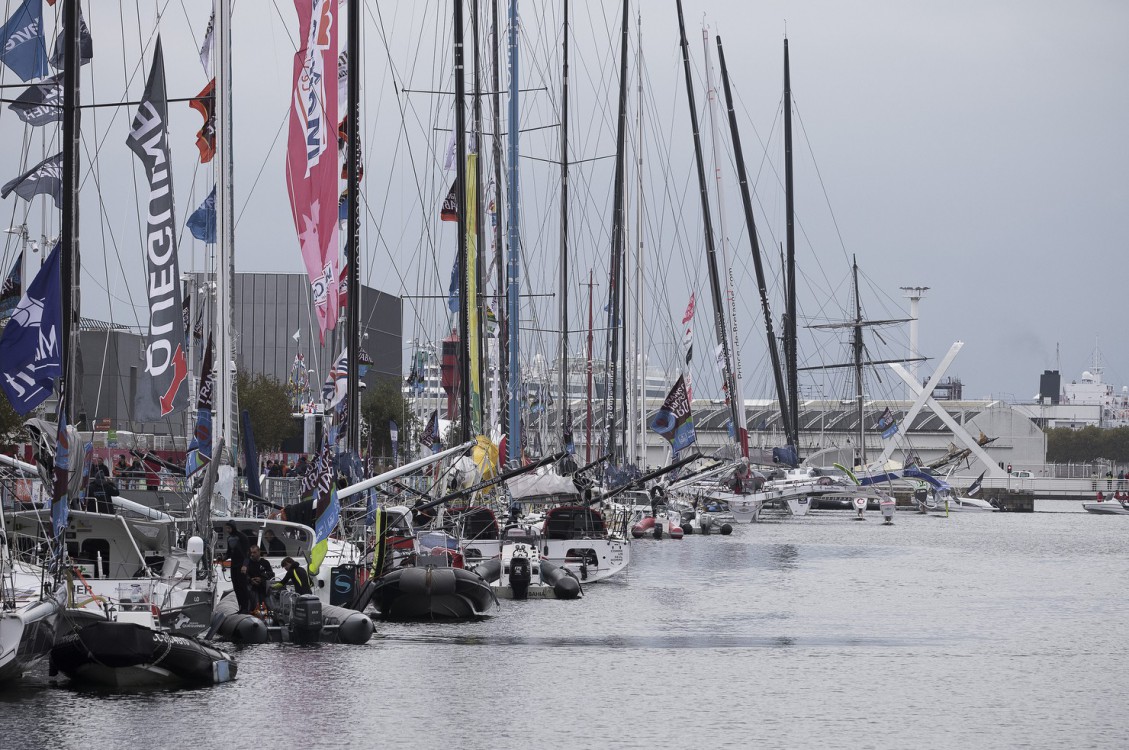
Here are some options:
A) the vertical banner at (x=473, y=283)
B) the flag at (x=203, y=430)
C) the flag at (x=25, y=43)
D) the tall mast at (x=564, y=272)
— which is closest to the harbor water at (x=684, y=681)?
the flag at (x=203, y=430)

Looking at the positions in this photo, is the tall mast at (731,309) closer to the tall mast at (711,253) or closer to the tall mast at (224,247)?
the tall mast at (711,253)

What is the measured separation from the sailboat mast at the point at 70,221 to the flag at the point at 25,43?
143 inches

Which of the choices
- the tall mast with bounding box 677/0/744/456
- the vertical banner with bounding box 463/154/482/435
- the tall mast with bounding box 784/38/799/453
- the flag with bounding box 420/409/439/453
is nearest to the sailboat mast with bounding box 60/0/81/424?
the vertical banner with bounding box 463/154/482/435

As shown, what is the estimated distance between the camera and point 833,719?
24.0 metres

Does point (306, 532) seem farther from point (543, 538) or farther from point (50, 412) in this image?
point (50, 412)

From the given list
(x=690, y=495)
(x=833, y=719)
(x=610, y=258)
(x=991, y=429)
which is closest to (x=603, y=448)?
(x=610, y=258)

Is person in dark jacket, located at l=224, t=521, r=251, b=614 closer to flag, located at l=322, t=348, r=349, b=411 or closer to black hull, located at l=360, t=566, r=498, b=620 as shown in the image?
flag, located at l=322, t=348, r=349, b=411

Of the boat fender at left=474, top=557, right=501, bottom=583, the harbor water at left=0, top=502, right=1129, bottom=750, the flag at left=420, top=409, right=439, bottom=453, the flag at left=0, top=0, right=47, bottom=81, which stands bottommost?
the harbor water at left=0, top=502, right=1129, bottom=750

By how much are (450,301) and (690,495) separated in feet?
152

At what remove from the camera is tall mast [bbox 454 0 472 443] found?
4269cm

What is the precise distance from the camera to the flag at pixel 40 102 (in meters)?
29.8

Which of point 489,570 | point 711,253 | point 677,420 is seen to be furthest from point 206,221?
point 711,253

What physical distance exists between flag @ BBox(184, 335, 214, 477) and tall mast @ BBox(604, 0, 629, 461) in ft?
134

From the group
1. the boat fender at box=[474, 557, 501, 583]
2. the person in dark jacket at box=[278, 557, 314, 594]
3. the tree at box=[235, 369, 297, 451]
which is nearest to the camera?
the person in dark jacket at box=[278, 557, 314, 594]
